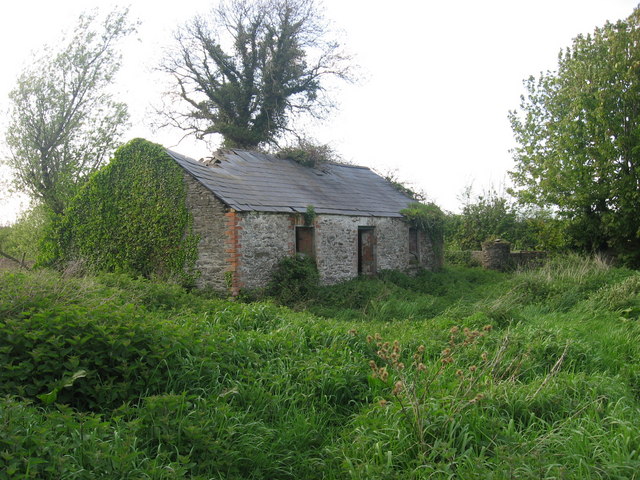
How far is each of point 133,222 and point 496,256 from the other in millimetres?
16311

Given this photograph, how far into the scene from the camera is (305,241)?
13961 mm

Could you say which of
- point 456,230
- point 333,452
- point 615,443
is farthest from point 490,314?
point 456,230

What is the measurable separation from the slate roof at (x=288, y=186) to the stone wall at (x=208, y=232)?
0.29 meters

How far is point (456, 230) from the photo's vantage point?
2673cm

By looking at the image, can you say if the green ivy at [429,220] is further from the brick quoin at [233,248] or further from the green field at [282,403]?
the green field at [282,403]

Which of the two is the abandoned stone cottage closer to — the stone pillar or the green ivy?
the green ivy

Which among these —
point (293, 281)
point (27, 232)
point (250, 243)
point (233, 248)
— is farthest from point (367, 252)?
point (27, 232)

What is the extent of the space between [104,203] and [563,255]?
16.9m

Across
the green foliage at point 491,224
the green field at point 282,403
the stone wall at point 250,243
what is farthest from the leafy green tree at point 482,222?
the green field at point 282,403

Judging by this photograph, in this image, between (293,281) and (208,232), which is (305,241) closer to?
(293,281)

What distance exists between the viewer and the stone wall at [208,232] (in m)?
11.7

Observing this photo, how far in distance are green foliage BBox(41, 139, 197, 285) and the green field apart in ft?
20.0

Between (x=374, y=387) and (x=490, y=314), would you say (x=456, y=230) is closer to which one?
(x=490, y=314)

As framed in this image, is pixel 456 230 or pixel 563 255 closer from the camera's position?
pixel 563 255
